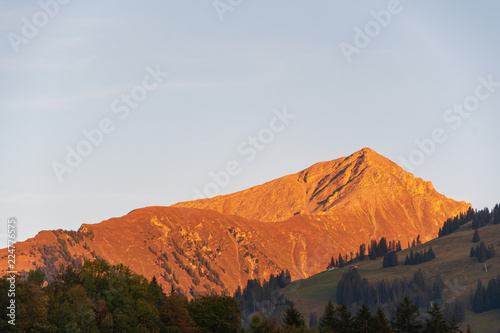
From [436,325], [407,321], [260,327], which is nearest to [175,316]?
[260,327]

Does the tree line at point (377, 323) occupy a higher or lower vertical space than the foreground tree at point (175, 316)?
lower

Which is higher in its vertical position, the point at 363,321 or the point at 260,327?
the point at 260,327

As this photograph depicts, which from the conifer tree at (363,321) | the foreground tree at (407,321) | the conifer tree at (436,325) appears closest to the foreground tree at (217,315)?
the conifer tree at (363,321)

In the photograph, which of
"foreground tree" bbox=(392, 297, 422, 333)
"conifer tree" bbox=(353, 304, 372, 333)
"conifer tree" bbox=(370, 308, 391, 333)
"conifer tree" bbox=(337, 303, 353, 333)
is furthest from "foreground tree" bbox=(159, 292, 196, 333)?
"foreground tree" bbox=(392, 297, 422, 333)

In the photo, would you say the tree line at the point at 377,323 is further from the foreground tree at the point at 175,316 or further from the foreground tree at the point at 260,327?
the foreground tree at the point at 175,316

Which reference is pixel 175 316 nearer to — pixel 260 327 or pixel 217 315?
pixel 217 315

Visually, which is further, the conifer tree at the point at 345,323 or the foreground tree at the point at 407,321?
the conifer tree at the point at 345,323

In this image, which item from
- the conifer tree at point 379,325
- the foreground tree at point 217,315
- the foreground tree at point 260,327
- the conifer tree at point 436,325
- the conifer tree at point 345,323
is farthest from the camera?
the foreground tree at point 217,315

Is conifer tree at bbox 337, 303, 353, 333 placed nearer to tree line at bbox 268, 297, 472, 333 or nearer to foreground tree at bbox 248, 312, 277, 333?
tree line at bbox 268, 297, 472, 333

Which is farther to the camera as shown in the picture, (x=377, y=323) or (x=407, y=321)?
(x=377, y=323)

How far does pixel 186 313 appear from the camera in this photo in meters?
159

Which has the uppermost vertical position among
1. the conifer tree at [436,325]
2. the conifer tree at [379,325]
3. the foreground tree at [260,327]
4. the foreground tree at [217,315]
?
the foreground tree at [217,315]

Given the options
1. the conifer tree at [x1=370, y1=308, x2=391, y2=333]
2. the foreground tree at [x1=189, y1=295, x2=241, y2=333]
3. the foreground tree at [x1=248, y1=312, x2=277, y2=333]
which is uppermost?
the foreground tree at [x1=189, y1=295, x2=241, y2=333]

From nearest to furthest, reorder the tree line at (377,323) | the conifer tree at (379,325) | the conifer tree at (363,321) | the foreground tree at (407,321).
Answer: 1. the tree line at (377,323)
2. the foreground tree at (407,321)
3. the conifer tree at (379,325)
4. the conifer tree at (363,321)
